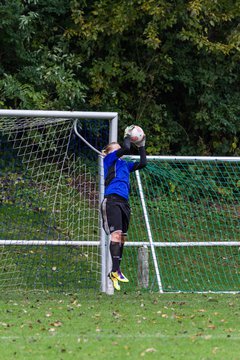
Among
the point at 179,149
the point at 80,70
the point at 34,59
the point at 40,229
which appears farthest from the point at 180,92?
Answer: the point at 40,229

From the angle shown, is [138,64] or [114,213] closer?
[114,213]

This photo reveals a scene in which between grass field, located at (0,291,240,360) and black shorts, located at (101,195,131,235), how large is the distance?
3.00ft

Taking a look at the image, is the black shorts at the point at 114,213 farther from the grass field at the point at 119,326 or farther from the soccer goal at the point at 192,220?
the soccer goal at the point at 192,220

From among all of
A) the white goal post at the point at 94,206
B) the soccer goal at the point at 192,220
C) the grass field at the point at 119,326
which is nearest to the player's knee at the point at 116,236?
the grass field at the point at 119,326

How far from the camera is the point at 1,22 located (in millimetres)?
16172

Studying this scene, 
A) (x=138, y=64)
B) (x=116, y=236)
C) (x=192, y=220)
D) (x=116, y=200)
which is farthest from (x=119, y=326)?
(x=138, y=64)

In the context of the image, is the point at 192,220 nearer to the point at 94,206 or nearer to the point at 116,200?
the point at 94,206

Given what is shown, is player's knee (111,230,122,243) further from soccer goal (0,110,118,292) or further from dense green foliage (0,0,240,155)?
dense green foliage (0,0,240,155)

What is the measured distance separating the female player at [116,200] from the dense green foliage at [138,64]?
5103 mm

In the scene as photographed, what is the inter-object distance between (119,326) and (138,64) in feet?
33.1

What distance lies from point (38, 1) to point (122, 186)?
6944 mm

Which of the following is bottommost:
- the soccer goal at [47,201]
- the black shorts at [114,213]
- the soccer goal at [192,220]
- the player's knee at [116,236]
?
the soccer goal at [192,220]

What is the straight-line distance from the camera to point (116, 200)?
1123cm

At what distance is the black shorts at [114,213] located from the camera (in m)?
11.1
